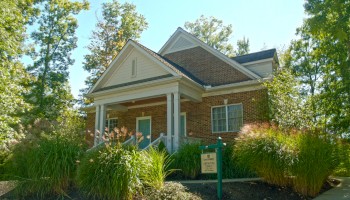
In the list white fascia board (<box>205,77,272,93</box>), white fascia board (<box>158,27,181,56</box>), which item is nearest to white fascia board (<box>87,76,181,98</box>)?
white fascia board (<box>205,77,272,93</box>)

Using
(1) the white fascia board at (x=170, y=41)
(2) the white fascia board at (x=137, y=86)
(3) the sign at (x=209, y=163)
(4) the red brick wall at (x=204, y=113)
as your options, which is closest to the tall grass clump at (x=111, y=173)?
(3) the sign at (x=209, y=163)

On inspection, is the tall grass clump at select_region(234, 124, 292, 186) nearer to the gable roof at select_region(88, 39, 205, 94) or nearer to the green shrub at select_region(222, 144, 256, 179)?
the green shrub at select_region(222, 144, 256, 179)

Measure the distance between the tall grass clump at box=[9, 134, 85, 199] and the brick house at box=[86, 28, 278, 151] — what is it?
20.2 feet

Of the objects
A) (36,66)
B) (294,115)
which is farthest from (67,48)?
(294,115)

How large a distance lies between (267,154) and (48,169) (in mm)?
5591

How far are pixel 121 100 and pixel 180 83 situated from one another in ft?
11.9

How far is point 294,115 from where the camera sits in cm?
1190

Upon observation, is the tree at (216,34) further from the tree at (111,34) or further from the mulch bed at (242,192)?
the mulch bed at (242,192)

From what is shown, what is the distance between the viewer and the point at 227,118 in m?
15.3

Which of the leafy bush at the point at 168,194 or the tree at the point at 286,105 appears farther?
the tree at the point at 286,105

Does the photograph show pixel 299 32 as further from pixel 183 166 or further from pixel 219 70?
pixel 183 166

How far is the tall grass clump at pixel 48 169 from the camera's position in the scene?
7730 millimetres

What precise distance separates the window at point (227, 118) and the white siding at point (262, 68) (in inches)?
104

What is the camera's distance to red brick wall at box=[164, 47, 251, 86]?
1627 centimetres
